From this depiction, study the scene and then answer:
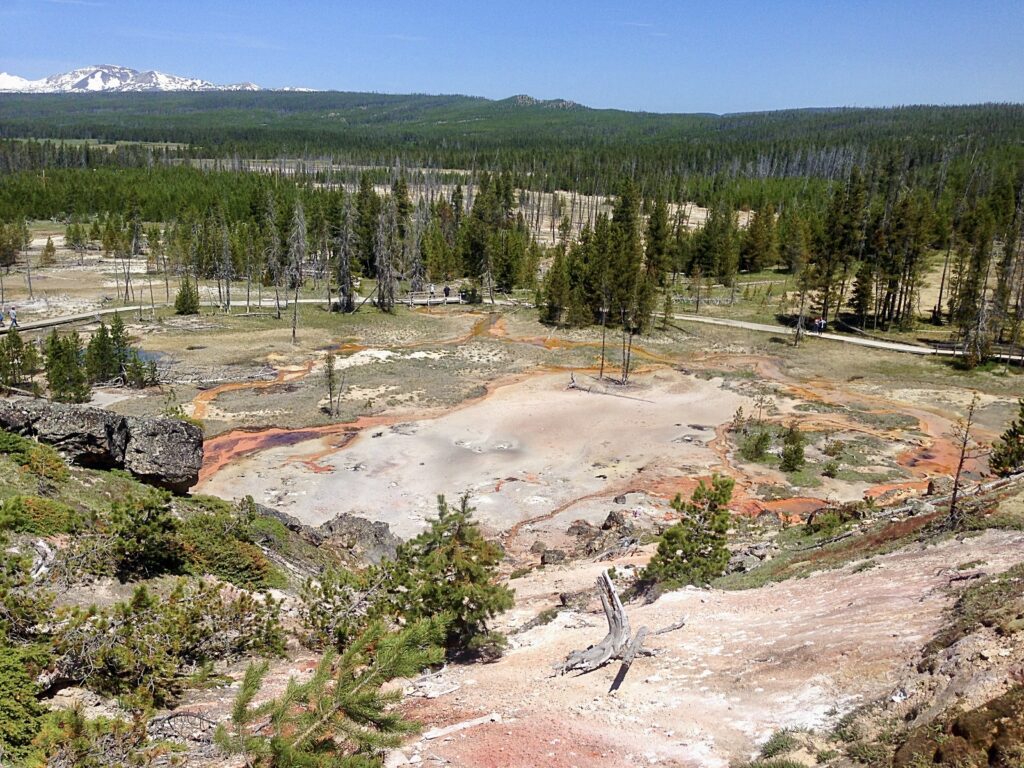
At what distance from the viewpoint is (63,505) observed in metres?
17.1

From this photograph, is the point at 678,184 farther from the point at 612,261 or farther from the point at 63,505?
the point at 63,505

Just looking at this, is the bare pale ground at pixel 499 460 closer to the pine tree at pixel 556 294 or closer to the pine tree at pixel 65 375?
the pine tree at pixel 65 375

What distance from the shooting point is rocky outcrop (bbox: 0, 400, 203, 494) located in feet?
71.0

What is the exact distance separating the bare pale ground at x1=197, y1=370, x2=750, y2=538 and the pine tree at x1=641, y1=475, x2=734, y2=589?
39.4ft

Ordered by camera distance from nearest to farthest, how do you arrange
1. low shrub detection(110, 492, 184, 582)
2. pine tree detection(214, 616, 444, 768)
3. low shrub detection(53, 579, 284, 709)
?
pine tree detection(214, 616, 444, 768), low shrub detection(53, 579, 284, 709), low shrub detection(110, 492, 184, 582)

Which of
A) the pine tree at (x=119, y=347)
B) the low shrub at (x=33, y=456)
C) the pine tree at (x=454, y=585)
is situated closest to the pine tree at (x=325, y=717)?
the pine tree at (x=454, y=585)

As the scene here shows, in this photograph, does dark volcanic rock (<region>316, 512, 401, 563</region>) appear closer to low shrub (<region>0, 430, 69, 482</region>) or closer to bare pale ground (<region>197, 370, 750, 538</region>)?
bare pale ground (<region>197, 370, 750, 538</region>)

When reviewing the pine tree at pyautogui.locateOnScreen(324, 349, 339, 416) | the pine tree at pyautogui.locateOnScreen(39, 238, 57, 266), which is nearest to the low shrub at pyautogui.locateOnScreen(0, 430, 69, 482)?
the pine tree at pyautogui.locateOnScreen(324, 349, 339, 416)

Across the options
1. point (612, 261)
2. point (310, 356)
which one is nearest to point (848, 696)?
point (310, 356)

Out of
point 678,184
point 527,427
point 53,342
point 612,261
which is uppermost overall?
point 678,184

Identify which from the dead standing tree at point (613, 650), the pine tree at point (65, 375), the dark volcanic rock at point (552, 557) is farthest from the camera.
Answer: the pine tree at point (65, 375)

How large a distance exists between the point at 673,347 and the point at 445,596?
53.1m

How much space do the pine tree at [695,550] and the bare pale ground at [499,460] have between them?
12.0 meters

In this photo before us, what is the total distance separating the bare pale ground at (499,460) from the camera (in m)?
33.9
